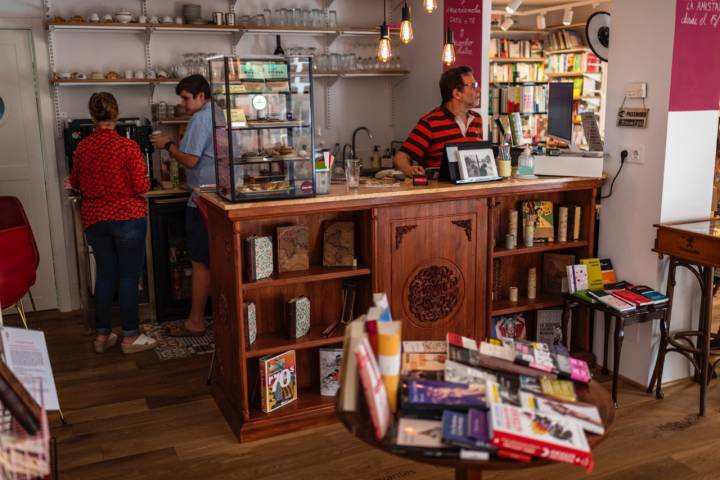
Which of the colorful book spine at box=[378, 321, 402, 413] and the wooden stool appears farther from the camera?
the wooden stool

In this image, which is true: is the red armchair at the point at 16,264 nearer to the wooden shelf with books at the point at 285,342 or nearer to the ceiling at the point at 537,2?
the wooden shelf with books at the point at 285,342

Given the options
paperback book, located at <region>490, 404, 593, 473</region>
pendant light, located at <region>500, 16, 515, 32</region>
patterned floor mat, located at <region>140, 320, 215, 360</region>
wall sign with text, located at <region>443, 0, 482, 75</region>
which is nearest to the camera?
paperback book, located at <region>490, 404, 593, 473</region>

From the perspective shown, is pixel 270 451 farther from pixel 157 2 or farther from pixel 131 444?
pixel 157 2

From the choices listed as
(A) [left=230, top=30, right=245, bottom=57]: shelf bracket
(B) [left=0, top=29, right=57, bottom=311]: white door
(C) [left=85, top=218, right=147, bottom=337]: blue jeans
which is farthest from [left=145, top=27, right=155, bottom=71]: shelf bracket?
(C) [left=85, top=218, right=147, bottom=337]: blue jeans

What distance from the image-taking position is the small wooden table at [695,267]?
12.0ft

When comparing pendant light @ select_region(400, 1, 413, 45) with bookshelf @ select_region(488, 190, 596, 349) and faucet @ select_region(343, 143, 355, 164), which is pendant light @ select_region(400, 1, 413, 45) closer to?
bookshelf @ select_region(488, 190, 596, 349)

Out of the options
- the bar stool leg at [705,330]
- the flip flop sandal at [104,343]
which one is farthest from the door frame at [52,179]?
the bar stool leg at [705,330]

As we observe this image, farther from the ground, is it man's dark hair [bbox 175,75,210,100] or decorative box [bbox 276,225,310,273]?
man's dark hair [bbox 175,75,210,100]

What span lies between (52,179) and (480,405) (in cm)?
455

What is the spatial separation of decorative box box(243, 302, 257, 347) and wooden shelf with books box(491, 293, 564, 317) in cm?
141

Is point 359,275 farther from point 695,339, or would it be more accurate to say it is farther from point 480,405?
point 695,339

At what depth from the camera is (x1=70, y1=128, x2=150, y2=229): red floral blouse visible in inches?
173

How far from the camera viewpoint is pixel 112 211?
4.51 metres

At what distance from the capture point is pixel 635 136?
4059 mm
